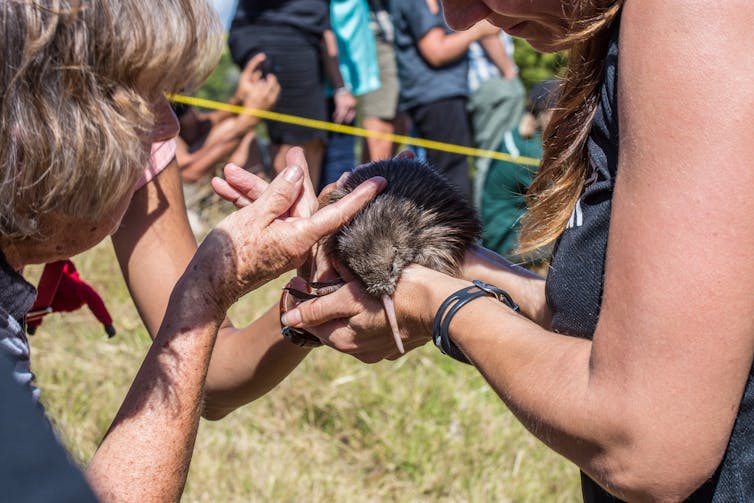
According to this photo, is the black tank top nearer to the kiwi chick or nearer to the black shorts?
the kiwi chick

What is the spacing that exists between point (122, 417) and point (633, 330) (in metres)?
0.92

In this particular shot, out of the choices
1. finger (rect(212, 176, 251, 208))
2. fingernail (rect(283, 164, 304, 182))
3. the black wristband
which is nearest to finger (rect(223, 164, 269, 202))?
finger (rect(212, 176, 251, 208))

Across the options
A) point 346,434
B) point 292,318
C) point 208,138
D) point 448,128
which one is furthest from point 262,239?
point 208,138

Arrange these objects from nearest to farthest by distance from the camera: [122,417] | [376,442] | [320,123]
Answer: [122,417] < [376,442] < [320,123]

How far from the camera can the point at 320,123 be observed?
5.23 metres

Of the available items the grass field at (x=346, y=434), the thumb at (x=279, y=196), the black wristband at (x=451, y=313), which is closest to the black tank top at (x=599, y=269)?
the black wristband at (x=451, y=313)

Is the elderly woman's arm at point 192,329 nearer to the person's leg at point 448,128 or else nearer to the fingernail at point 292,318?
the fingernail at point 292,318

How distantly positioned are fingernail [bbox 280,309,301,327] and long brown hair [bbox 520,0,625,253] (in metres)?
0.47

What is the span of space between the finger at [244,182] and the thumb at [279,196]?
13 cm

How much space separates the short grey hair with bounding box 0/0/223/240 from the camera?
126 cm

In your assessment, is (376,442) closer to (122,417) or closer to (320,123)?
(122,417)

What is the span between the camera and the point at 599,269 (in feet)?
4.23

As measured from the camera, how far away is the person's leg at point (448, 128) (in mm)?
5449

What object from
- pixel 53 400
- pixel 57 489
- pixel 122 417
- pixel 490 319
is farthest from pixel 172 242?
pixel 53 400
